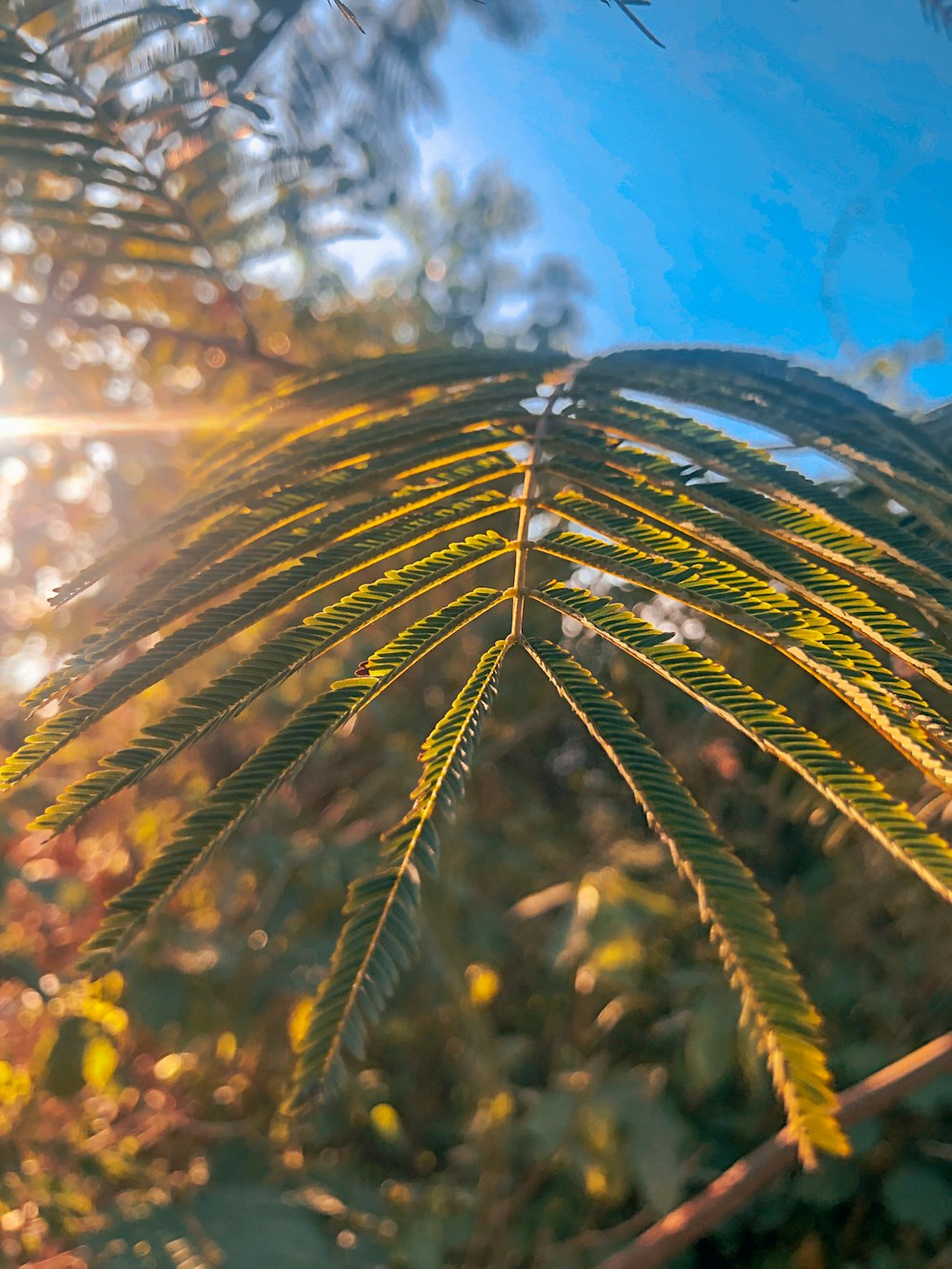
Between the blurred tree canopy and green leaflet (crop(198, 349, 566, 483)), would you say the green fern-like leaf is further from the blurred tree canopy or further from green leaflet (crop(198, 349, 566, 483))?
the blurred tree canopy

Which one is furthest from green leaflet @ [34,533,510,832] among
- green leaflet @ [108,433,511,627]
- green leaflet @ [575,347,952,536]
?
green leaflet @ [575,347,952,536]

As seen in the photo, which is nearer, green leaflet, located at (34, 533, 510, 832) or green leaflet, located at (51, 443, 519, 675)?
green leaflet, located at (34, 533, 510, 832)

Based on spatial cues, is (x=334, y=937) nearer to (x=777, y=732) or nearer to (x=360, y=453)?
(x=360, y=453)

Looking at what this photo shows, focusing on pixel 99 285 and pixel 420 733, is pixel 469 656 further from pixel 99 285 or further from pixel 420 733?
pixel 99 285

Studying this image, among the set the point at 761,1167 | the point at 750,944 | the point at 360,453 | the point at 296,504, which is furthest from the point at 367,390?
the point at 761,1167

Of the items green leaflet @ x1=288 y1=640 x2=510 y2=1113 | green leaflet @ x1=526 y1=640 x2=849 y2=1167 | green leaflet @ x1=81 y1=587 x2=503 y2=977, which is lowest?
green leaflet @ x1=526 y1=640 x2=849 y2=1167

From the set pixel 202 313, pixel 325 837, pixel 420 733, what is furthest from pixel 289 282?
pixel 325 837

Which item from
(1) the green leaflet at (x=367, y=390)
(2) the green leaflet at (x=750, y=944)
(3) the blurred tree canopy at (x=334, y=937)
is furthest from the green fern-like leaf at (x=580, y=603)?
(3) the blurred tree canopy at (x=334, y=937)
